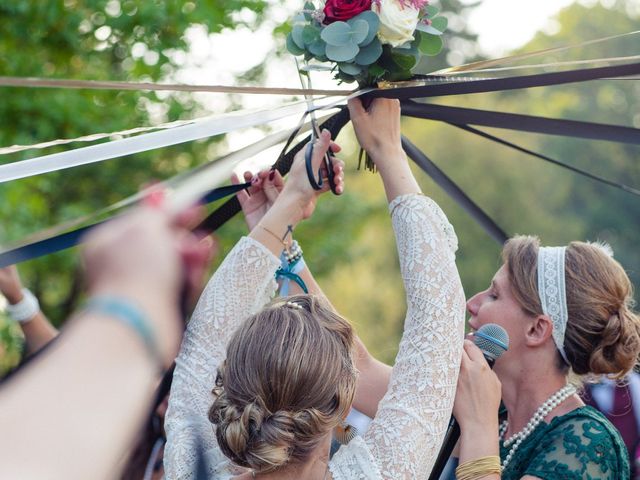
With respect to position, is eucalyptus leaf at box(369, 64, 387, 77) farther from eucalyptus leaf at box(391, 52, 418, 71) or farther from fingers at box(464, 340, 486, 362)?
fingers at box(464, 340, 486, 362)

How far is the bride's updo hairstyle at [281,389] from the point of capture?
219 cm

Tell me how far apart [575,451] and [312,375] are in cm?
115

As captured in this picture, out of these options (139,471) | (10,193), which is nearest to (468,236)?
(10,193)

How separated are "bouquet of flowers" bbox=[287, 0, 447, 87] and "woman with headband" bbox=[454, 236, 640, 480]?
38.5 inches

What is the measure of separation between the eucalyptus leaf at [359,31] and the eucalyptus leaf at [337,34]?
0.01 meters

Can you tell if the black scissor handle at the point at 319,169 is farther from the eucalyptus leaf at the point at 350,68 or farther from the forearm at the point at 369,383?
the forearm at the point at 369,383

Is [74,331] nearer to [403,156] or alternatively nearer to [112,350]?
[112,350]

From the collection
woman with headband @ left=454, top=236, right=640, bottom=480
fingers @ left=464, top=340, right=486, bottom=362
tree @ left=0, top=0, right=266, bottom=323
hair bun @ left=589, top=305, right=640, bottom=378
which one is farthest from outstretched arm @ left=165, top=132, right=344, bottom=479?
tree @ left=0, top=0, right=266, bottom=323

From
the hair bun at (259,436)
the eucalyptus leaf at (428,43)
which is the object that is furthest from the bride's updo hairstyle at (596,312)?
the hair bun at (259,436)

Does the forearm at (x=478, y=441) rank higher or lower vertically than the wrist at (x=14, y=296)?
lower

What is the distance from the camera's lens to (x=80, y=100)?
7.10 m

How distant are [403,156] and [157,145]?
0.77 meters

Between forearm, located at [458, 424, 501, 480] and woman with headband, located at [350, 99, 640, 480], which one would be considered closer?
forearm, located at [458, 424, 501, 480]

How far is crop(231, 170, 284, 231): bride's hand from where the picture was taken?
3.32m
